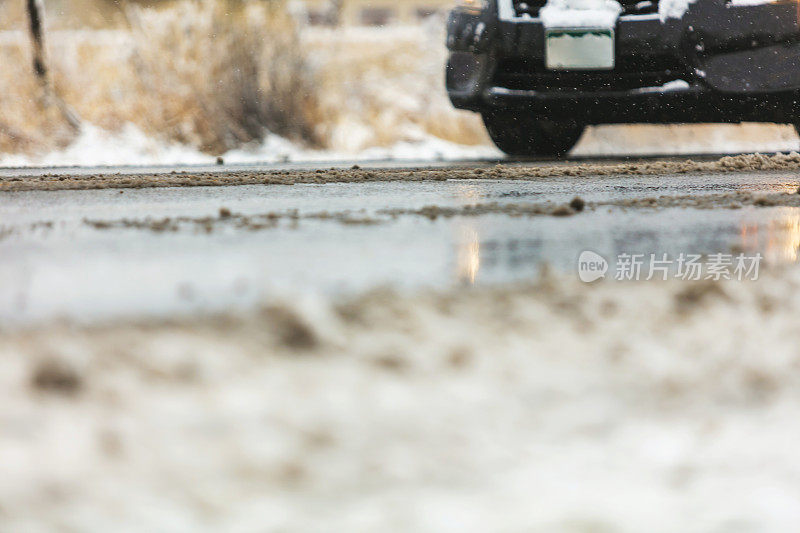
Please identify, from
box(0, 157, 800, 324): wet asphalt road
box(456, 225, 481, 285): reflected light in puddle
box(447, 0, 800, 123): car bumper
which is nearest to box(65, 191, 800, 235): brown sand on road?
A: box(0, 157, 800, 324): wet asphalt road

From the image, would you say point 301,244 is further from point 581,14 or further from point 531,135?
point 531,135

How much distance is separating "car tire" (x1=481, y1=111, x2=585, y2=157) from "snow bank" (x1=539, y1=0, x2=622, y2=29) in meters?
0.91

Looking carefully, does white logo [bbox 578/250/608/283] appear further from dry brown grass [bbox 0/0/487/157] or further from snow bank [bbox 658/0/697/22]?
dry brown grass [bbox 0/0/487/157]

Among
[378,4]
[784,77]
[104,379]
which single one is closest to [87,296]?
[104,379]

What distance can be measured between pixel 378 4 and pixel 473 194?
3993cm

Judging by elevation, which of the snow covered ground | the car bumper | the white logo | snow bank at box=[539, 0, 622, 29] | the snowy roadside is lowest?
the snow covered ground

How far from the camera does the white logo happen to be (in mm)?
2019

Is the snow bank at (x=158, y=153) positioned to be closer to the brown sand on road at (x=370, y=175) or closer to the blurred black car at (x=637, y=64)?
the blurred black car at (x=637, y=64)

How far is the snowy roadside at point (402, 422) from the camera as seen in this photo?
1176 millimetres

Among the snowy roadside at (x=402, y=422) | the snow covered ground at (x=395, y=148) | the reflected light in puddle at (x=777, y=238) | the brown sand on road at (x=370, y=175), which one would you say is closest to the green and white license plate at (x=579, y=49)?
the brown sand on road at (x=370, y=175)

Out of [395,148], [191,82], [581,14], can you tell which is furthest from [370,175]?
[395,148]

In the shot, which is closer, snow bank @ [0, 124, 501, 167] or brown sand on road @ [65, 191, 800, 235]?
brown sand on road @ [65, 191, 800, 235]

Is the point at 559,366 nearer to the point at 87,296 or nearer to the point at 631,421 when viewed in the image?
the point at 631,421

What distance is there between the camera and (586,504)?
124 cm
